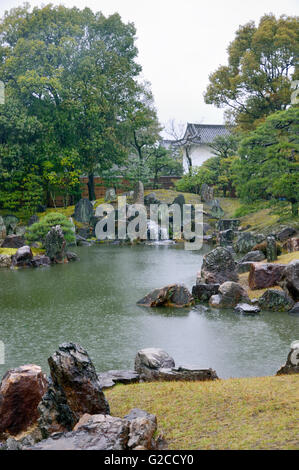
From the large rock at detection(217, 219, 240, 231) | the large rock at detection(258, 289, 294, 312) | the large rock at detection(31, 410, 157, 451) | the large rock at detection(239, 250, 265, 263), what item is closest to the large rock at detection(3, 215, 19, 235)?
the large rock at detection(217, 219, 240, 231)

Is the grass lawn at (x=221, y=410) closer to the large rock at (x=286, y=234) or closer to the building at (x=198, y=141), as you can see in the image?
the large rock at (x=286, y=234)

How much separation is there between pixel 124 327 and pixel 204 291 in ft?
9.23

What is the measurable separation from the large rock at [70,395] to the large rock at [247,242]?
16.1 meters

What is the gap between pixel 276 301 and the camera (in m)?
10.3

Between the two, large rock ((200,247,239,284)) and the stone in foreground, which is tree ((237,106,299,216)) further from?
the stone in foreground

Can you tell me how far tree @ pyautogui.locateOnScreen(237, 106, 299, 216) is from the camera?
59.7 feet

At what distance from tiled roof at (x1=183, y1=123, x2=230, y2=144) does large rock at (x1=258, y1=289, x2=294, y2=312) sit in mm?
32846

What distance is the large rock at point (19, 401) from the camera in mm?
4770

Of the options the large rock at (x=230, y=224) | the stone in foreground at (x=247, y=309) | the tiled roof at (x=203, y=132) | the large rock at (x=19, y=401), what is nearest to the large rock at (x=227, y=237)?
the large rock at (x=230, y=224)

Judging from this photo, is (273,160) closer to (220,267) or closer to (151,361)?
(220,267)

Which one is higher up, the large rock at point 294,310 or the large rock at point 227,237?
the large rock at point 227,237

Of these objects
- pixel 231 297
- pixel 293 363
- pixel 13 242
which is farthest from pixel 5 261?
pixel 293 363

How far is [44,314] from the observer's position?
10531 millimetres

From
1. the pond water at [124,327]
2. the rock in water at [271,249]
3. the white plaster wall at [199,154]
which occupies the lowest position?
the pond water at [124,327]
